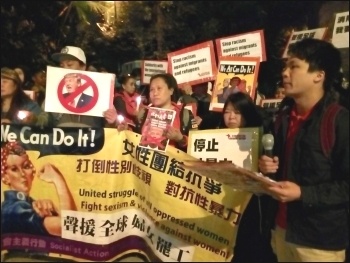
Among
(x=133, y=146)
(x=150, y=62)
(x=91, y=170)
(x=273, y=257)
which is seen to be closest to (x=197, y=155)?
(x=133, y=146)

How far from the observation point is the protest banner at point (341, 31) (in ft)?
23.6

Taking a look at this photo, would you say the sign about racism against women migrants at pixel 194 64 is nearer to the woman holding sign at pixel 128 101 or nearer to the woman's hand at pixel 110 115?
the woman holding sign at pixel 128 101

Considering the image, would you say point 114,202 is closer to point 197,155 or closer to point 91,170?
point 91,170

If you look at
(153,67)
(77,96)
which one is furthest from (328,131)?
(153,67)

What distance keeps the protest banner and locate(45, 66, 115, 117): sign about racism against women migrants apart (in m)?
2.94

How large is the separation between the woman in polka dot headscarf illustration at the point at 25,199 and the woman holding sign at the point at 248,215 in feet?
4.61

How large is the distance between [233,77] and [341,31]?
1313 mm

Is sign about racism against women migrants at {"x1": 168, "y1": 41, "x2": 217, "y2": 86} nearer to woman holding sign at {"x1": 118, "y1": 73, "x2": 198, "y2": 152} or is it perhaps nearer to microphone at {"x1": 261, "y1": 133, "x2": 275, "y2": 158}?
woman holding sign at {"x1": 118, "y1": 73, "x2": 198, "y2": 152}

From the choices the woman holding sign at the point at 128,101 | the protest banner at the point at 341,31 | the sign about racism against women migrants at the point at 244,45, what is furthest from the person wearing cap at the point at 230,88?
the protest banner at the point at 341,31

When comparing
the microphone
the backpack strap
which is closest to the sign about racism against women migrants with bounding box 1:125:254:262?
the microphone

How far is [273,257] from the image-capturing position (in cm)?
553

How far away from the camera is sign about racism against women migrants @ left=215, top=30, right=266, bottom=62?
301 inches

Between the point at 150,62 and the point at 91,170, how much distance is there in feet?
13.6

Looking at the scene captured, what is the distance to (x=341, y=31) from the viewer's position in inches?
286
